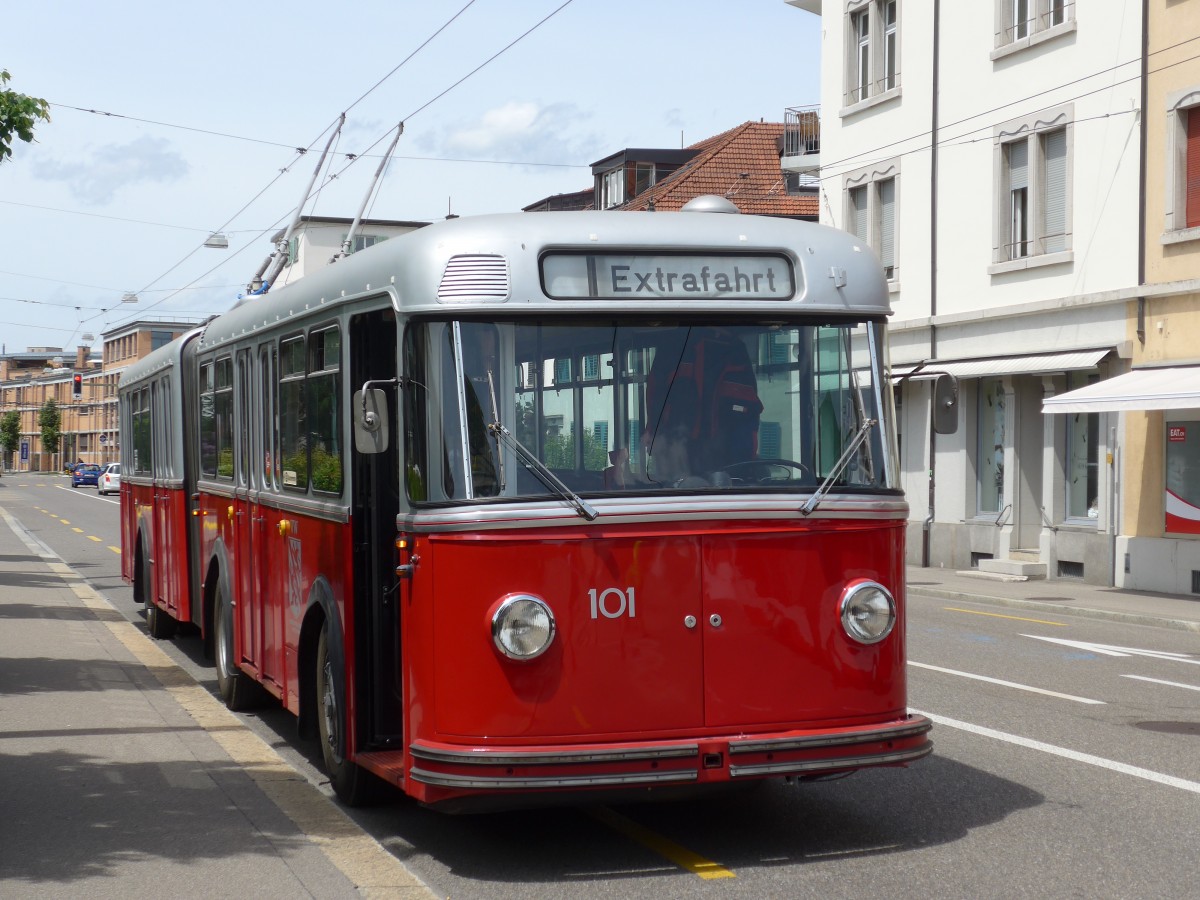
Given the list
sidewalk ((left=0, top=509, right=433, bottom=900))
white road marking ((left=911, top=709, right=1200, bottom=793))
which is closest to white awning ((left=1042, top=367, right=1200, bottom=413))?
white road marking ((left=911, top=709, right=1200, bottom=793))

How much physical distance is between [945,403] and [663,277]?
1677 millimetres

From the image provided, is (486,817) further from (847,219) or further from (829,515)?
(847,219)

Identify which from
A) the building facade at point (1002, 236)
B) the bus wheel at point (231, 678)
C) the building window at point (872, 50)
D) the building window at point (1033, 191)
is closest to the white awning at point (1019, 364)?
the building facade at point (1002, 236)

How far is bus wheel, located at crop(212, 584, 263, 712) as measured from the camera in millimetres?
11188

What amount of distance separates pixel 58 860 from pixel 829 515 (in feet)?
11.6

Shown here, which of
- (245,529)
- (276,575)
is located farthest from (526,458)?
(245,529)

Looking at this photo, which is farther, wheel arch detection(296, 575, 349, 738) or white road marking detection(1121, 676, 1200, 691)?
white road marking detection(1121, 676, 1200, 691)

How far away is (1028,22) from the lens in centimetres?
2584

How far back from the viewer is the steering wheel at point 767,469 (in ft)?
22.3

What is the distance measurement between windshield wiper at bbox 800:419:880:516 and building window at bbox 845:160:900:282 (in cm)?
2303

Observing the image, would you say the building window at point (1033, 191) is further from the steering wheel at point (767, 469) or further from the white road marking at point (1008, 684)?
the steering wheel at point (767, 469)

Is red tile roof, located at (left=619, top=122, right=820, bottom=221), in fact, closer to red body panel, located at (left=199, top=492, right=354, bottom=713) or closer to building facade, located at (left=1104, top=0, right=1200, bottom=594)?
building facade, located at (left=1104, top=0, right=1200, bottom=594)

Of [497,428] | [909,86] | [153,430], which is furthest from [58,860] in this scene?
[909,86]

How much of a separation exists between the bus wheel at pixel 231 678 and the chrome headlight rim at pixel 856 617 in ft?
17.7
